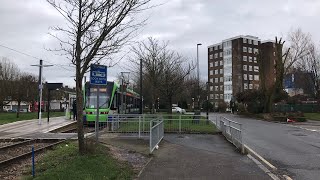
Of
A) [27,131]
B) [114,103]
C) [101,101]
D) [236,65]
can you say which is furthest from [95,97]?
[236,65]

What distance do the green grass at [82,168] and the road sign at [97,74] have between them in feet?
7.84

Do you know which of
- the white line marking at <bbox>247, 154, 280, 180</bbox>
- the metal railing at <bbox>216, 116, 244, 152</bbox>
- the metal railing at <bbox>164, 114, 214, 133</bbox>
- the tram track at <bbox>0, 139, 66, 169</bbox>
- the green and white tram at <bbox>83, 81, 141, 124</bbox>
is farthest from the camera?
the green and white tram at <bbox>83, 81, 141, 124</bbox>

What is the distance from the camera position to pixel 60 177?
8180 mm

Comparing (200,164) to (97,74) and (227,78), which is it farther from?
(227,78)

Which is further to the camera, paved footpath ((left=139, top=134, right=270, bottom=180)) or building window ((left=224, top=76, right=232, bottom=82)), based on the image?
building window ((left=224, top=76, right=232, bottom=82))

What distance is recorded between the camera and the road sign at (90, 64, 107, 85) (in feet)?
42.6

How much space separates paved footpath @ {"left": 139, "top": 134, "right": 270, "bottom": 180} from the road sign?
10.2ft

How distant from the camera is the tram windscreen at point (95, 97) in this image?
29.2 m

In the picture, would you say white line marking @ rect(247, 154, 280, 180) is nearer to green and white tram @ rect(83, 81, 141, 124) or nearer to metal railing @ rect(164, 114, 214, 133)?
metal railing @ rect(164, 114, 214, 133)

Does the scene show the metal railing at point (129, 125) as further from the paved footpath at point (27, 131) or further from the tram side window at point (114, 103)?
the tram side window at point (114, 103)

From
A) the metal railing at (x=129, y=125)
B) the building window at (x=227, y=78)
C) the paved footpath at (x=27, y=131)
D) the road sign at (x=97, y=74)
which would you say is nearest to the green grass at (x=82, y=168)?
the road sign at (x=97, y=74)

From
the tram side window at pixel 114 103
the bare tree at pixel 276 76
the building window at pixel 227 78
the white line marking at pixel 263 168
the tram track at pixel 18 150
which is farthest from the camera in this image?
the building window at pixel 227 78

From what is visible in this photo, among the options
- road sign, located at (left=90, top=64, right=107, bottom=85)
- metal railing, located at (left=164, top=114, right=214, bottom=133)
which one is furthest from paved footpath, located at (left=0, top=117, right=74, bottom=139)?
road sign, located at (left=90, top=64, right=107, bottom=85)

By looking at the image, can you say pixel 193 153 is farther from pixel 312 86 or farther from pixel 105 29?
pixel 312 86
